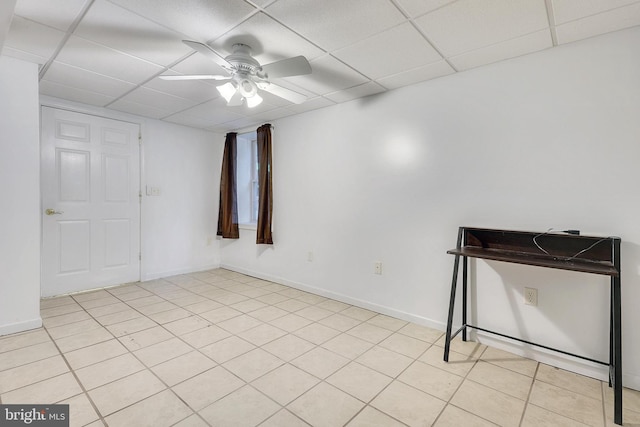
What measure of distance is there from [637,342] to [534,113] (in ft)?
5.40

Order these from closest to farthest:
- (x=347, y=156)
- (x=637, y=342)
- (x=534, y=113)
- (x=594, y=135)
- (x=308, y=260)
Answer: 1. (x=637, y=342)
2. (x=594, y=135)
3. (x=534, y=113)
4. (x=347, y=156)
5. (x=308, y=260)

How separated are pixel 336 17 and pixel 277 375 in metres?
2.32

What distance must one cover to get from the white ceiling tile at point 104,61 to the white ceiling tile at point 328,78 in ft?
4.08

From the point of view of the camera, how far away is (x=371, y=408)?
1.69 metres

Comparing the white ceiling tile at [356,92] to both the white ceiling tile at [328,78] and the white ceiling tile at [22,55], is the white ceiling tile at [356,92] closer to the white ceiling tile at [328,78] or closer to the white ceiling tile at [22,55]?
the white ceiling tile at [328,78]

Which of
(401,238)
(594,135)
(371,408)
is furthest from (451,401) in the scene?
(594,135)

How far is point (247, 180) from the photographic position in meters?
5.03

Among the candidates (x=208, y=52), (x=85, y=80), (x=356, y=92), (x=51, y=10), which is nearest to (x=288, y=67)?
(x=208, y=52)

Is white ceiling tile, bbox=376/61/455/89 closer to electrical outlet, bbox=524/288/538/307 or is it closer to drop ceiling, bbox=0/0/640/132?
drop ceiling, bbox=0/0/640/132

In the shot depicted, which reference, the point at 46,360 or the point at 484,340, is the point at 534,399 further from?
the point at 46,360

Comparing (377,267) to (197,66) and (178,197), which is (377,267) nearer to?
(197,66)

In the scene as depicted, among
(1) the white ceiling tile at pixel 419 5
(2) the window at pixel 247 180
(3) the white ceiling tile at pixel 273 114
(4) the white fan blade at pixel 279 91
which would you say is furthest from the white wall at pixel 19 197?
(1) the white ceiling tile at pixel 419 5

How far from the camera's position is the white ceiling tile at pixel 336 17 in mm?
1723

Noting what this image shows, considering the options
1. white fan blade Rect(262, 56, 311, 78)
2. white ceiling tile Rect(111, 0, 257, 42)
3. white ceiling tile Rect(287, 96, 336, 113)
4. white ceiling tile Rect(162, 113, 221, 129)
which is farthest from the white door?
white fan blade Rect(262, 56, 311, 78)
